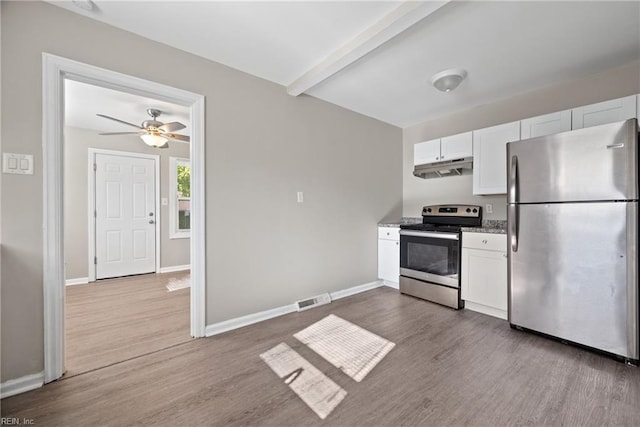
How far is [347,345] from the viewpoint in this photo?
2.18 m

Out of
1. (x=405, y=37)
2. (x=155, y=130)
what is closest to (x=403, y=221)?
(x=405, y=37)

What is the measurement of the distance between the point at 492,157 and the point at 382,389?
269cm

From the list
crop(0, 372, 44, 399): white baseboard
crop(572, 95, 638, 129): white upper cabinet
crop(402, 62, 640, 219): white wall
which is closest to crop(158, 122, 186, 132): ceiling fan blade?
crop(0, 372, 44, 399): white baseboard

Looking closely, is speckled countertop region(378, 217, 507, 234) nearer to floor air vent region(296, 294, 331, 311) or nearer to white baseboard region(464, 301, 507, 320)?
white baseboard region(464, 301, 507, 320)

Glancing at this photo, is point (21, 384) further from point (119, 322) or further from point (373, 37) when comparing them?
point (373, 37)

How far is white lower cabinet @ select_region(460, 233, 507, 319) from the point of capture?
2.65 metres

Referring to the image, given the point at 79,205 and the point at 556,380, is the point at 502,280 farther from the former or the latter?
the point at 79,205

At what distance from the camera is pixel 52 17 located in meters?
1.73

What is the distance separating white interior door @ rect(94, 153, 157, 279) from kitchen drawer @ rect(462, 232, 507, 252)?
498cm

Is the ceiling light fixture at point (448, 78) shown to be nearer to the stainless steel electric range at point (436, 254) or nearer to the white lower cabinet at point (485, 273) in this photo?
the stainless steel electric range at point (436, 254)

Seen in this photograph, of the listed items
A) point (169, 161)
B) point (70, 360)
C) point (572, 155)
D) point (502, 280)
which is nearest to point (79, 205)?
point (169, 161)

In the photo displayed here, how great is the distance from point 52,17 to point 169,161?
333 cm

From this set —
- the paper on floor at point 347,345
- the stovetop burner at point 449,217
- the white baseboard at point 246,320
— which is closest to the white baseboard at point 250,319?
the white baseboard at point 246,320

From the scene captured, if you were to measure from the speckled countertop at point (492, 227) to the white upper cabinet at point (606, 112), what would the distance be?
45.6 inches
